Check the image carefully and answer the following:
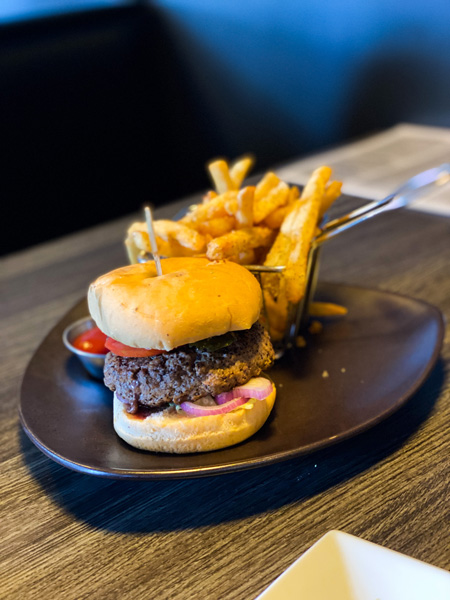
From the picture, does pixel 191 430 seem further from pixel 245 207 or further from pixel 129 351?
pixel 245 207

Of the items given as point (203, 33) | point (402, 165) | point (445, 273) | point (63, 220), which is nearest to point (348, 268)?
point (445, 273)

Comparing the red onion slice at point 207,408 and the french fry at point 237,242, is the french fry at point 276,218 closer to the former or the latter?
the french fry at point 237,242

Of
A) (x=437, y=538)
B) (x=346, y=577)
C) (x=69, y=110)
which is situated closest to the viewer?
(x=346, y=577)

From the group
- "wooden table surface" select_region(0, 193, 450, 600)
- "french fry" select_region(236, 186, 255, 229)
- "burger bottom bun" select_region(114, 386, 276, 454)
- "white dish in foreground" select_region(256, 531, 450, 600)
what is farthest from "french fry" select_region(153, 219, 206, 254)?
"white dish in foreground" select_region(256, 531, 450, 600)

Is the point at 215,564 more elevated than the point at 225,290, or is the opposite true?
the point at 225,290

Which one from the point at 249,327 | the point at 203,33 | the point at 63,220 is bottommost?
the point at 63,220

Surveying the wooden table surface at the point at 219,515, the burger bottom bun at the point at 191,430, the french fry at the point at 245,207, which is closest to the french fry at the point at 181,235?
the french fry at the point at 245,207

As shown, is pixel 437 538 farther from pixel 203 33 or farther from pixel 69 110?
pixel 203 33
